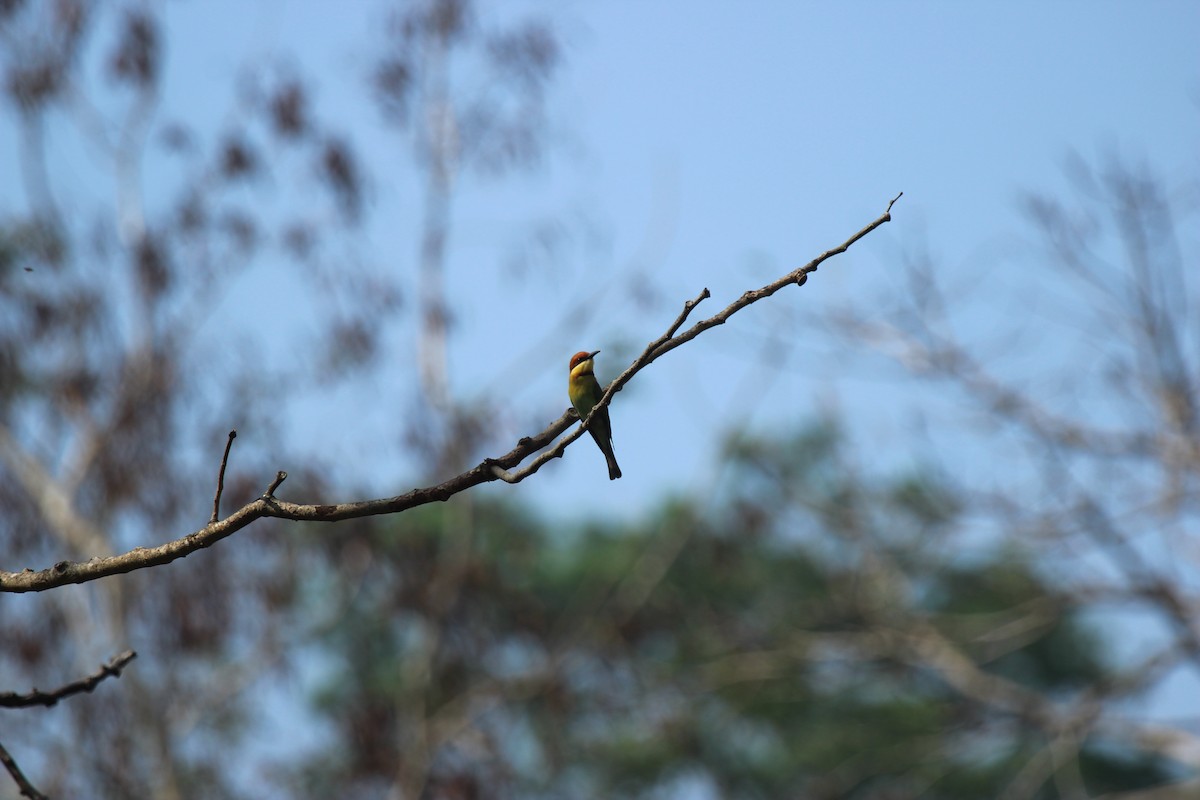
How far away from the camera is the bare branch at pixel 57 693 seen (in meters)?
3.10

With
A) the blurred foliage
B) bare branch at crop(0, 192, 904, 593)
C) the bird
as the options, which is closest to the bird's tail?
the bird

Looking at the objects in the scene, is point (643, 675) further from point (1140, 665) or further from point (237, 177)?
point (237, 177)

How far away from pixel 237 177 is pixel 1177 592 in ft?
34.6

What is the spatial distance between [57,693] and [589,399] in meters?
2.21

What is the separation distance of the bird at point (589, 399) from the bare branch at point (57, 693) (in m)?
1.80

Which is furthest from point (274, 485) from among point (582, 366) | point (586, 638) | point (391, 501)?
point (586, 638)

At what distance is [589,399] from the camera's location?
4.91 metres

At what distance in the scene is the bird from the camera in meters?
4.71

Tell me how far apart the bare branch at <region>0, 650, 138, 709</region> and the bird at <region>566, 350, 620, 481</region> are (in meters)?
1.80

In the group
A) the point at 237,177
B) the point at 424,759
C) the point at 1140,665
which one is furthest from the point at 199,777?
the point at 1140,665

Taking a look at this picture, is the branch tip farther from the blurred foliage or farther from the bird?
the blurred foliage

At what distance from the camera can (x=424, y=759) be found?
14.4 meters

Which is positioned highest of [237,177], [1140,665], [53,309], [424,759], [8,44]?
[8,44]

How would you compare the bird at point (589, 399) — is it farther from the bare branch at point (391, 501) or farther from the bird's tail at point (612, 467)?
the bare branch at point (391, 501)
